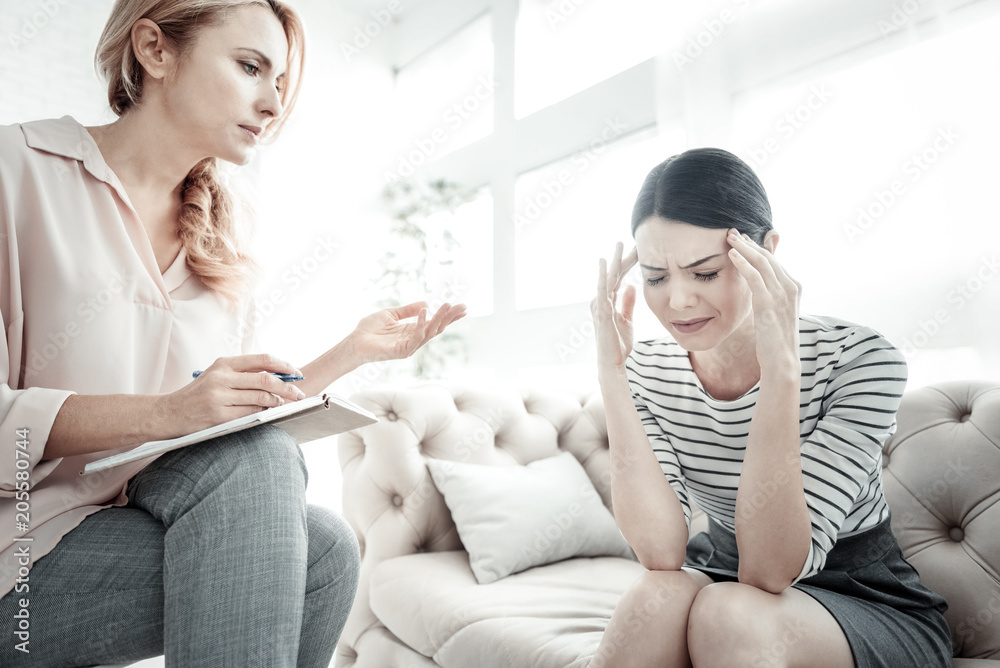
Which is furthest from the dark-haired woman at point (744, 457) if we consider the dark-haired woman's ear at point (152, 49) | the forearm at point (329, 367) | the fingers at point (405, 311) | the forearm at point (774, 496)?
the dark-haired woman's ear at point (152, 49)

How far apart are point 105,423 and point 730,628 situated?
84 centimetres

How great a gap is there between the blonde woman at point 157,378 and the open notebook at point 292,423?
43 mm

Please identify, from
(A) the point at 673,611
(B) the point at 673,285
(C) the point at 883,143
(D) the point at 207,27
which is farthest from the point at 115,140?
(C) the point at 883,143

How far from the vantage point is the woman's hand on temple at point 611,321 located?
121 cm

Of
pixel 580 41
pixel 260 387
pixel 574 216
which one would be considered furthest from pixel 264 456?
pixel 580 41

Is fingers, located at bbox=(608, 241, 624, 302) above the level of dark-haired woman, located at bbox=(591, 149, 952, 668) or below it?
above

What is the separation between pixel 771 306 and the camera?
40.8 inches

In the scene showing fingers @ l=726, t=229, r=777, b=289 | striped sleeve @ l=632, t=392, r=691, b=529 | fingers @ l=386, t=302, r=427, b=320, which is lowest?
striped sleeve @ l=632, t=392, r=691, b=529

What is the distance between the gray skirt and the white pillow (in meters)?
0.55

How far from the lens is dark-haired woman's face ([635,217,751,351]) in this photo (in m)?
1.12

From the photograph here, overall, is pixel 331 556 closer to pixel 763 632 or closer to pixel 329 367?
pixel 329 367

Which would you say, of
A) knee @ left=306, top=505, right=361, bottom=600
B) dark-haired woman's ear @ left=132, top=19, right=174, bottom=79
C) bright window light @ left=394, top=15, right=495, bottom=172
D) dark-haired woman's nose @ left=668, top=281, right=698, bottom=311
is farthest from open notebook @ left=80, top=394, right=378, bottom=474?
bright window light @ left=394, top=15, right=495, bottom=172

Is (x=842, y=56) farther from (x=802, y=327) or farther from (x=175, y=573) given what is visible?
(x=175, y=573)

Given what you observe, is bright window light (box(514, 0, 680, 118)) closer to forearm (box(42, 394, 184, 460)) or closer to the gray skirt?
the gray skirt
